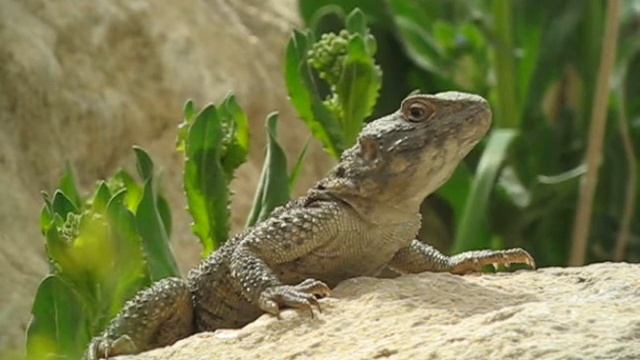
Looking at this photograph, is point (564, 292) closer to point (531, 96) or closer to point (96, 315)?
point (96, 315)

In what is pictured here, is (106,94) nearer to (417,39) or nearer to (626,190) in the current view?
(417,39)

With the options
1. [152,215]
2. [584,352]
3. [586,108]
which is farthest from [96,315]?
[586,108]

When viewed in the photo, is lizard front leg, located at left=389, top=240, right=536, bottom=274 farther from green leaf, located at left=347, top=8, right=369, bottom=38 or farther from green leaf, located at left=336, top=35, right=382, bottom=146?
green leaf, located at left=347, top=8, right=369, bottom=38

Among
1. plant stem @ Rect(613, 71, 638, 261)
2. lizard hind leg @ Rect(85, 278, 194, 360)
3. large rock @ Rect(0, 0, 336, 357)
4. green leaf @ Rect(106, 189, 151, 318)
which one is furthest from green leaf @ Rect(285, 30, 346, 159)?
plant stem @ Rect(613, 71, 638, 261)

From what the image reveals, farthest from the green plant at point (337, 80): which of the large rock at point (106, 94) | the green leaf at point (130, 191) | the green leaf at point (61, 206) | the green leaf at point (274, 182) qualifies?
the large rock at point (106, 94)

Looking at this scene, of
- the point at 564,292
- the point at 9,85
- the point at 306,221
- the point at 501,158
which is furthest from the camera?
the point at 501,158

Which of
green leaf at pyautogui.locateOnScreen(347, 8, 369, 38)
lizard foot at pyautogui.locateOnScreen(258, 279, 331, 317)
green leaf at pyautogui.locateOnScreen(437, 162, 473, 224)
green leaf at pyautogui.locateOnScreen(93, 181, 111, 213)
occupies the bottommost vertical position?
lizard foot at pyautogui.locateOnScreen(258, 279, 331, 317)
